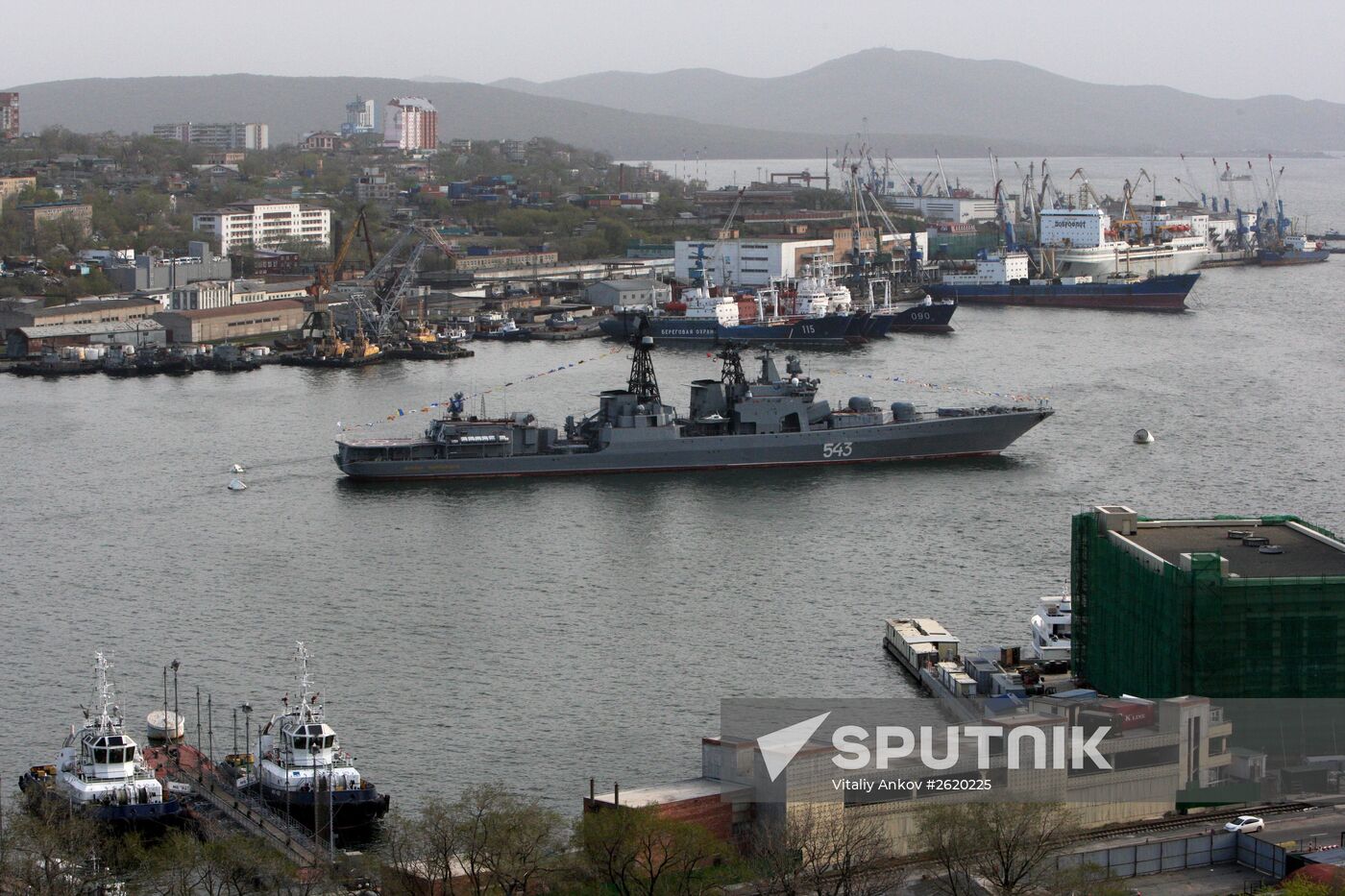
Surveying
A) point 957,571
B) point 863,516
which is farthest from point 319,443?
point 957,571

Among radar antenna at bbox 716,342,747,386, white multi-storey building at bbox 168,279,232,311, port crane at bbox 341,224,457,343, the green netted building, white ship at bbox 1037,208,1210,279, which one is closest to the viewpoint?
the green netted building

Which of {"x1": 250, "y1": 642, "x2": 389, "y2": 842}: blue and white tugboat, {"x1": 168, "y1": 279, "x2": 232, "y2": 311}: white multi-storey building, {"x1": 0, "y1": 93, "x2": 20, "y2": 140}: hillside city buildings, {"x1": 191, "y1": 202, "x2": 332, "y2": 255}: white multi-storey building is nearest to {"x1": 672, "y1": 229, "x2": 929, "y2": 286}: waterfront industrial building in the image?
{"x1": 191, "y1": 202, "x2": 332, "y2": 255}: white multi-storey building

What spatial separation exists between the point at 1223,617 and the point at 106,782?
6196 mm

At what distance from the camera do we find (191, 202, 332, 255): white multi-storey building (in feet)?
155

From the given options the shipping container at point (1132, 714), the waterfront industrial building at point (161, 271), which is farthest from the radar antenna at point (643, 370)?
the waterfront industrial building at point (161, 271)

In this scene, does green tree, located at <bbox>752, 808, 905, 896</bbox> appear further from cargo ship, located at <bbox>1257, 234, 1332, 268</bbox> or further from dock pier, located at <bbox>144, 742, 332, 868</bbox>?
cargo ship, located at <bbox>1257, 234, 1332, 268</bbox>

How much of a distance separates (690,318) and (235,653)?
900 inches

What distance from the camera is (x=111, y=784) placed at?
1035cm

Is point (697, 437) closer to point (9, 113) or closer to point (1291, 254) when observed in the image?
point (1291, 254)

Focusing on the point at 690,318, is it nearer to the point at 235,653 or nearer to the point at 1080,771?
the point at 235,653

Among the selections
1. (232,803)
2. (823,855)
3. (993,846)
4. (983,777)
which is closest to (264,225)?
(232,803)

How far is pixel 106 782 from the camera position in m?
10.4

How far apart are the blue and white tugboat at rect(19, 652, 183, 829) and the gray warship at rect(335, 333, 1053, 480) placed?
35.2 ft

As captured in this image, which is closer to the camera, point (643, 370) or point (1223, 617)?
point (1223, 617)
